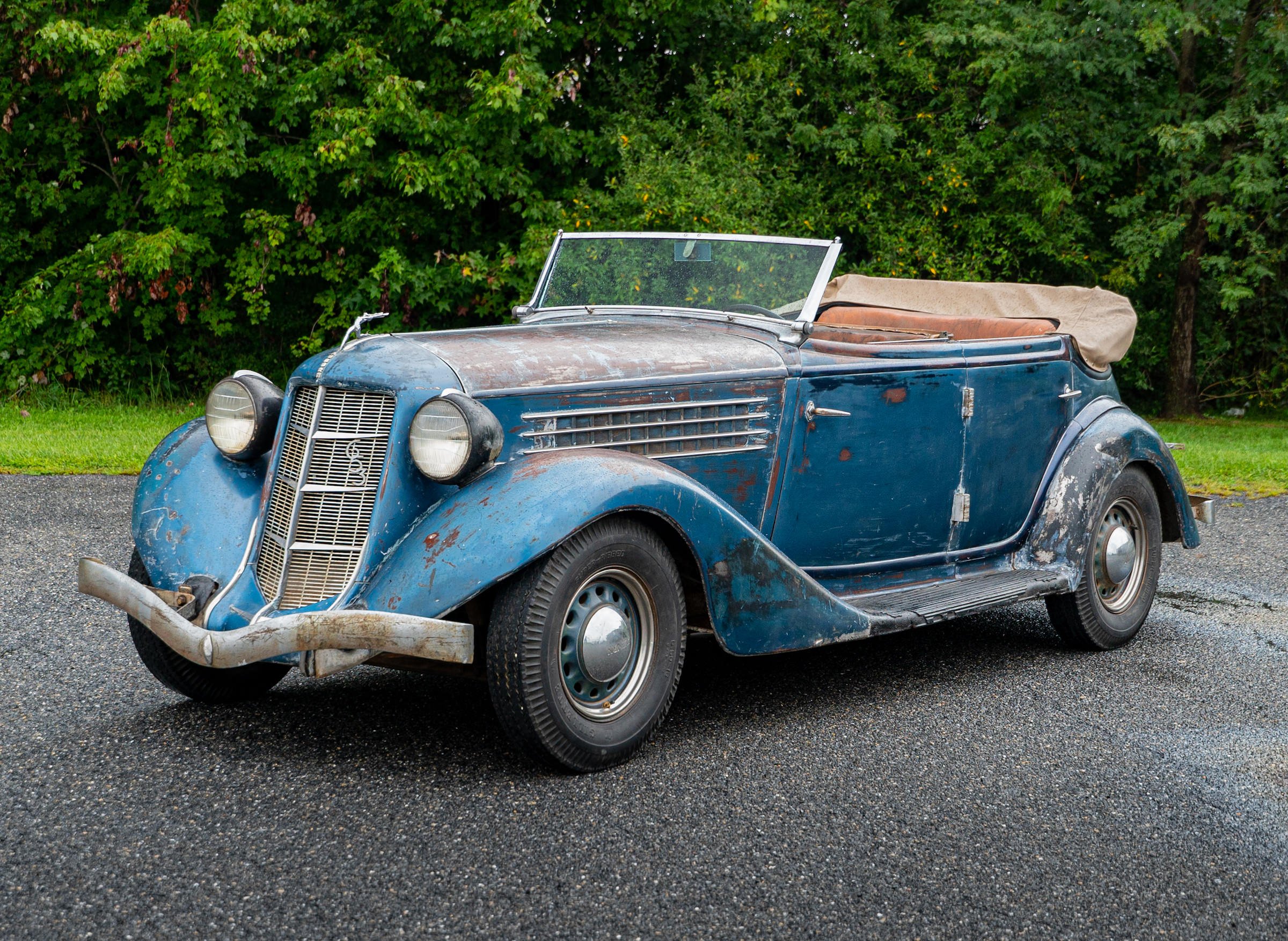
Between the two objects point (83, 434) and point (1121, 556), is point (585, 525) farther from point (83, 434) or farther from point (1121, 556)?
point (83, 434)

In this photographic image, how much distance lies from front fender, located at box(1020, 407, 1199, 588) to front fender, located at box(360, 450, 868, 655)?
1314 mm

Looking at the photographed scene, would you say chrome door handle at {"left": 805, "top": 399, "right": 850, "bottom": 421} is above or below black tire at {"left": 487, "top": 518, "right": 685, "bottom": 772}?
above

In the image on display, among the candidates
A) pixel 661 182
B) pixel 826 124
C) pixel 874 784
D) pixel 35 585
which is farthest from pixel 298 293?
pixel 874 784

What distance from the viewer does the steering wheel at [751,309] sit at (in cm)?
461

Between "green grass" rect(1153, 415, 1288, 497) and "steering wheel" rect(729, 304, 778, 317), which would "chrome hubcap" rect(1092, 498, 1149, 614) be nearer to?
"steering wheel" rect(729, 304, 778, 317)

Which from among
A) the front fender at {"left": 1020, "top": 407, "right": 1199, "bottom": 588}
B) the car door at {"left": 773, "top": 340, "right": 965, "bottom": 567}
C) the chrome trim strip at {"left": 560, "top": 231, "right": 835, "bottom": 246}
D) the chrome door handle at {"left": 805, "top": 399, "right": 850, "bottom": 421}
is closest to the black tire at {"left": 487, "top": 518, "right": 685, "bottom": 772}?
the car door at {"left": 773, "top": 340, "right": 965, "bottom": 567}

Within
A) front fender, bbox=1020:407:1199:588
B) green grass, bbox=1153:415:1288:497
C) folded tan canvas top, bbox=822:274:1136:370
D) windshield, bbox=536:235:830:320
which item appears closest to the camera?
windshield, bbox=536:235:830:320

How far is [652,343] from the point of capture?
417cm

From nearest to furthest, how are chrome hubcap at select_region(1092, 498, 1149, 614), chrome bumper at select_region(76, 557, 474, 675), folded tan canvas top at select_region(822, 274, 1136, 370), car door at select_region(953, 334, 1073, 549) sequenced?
chrome bumper at select_region(76, 557, 474, 675), car door at select_region(953, 334, 1073, 549), chrome hubcap at select_region(1092, 498, 1149, 614), folded tan canvas top at select_region(822, 274, 1136, 370)

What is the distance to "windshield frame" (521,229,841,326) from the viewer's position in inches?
180

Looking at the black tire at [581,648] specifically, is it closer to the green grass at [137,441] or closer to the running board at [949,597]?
the running board at [949,597]

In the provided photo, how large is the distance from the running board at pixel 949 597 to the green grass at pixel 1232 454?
483 centimetres

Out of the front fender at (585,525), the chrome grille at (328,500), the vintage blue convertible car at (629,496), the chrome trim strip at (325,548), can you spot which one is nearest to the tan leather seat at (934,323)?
the vintage blue convertible car at (629,496)

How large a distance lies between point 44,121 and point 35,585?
11.4 m
